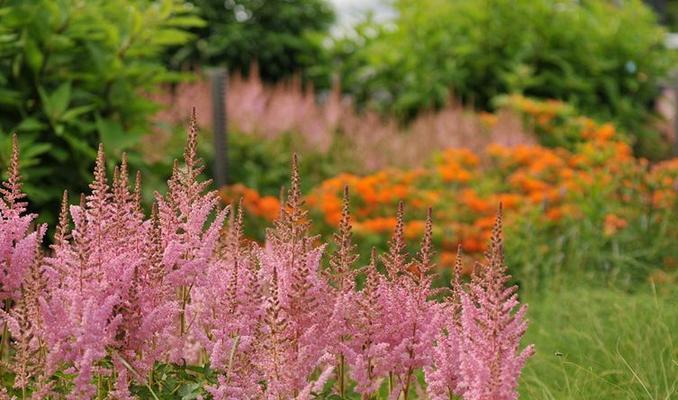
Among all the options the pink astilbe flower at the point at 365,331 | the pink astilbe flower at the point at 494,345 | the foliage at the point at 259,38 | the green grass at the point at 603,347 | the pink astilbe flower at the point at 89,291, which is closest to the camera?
the pink astilbe flower at the point at 494,345

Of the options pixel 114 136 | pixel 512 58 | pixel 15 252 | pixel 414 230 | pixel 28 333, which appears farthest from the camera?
pixel 512 58

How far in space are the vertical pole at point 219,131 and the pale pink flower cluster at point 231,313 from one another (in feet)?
23.0

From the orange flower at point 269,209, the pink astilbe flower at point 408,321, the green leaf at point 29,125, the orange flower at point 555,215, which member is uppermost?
the pink astilbe flower at point 408,321

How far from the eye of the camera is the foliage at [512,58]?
14414 mm

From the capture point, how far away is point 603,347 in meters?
4.62

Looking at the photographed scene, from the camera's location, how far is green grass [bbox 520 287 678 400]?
159 inches

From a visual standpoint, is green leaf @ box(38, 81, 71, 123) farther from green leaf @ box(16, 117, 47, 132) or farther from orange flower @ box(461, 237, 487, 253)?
orange flower @ box(461, 237, 487, 253)

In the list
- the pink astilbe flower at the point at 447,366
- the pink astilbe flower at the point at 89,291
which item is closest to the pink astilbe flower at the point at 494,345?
the pink astilbe flower at the point at 447,366

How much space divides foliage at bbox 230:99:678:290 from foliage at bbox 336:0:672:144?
4.23 metres

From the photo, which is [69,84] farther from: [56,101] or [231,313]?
[231,313]

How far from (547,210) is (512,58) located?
6.21 m

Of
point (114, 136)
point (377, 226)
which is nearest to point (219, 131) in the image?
point (377, 226)

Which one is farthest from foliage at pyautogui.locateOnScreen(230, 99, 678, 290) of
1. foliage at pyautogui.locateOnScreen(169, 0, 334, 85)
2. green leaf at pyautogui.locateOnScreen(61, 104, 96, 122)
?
foliage at pyautogui.locateOnScreen(169, 0, 334, 85)

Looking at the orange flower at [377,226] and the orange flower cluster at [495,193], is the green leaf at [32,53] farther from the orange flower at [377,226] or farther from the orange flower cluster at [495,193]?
the orange flower at [377,226]
